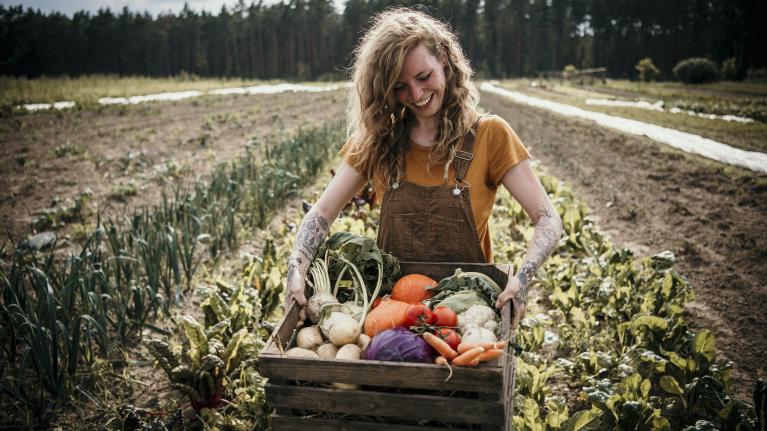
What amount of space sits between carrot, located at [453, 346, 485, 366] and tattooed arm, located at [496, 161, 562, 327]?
44 centimetres

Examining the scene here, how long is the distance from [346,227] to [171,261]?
1.75 meters

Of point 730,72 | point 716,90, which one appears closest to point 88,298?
point 716,90

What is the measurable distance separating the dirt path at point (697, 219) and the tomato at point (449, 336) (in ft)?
8.37

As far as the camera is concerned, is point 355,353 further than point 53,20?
No

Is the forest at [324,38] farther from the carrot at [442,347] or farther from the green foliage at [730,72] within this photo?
the carrot at [442,347]

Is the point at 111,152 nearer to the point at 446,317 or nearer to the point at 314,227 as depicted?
the point at 314,227

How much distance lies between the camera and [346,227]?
15.8ft

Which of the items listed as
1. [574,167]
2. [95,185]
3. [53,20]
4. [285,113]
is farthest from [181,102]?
[53,20]

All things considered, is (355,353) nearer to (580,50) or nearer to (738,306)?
(738,306)

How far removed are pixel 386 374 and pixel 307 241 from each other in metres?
0.91

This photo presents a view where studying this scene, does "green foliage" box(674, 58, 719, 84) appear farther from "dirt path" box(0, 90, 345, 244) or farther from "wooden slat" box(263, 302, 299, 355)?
"wooden slat" box(263, 302, 299, 355)

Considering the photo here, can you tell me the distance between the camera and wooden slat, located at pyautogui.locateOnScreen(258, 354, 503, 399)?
4.35 ft

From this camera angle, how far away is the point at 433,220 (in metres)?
2.28

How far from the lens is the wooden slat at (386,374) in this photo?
4.35 ft
